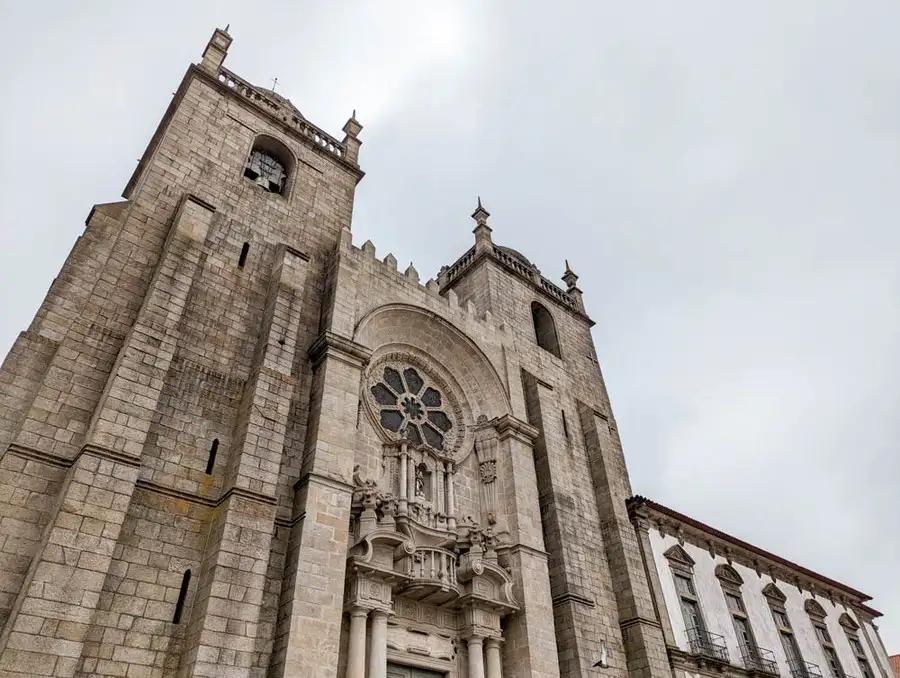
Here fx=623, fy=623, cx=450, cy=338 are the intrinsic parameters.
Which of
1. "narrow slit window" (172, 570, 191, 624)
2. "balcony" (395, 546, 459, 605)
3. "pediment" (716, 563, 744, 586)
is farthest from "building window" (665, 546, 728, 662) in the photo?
"narrow slit window" (172, 570, 191, 624)

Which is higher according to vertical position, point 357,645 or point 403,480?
point 403,480

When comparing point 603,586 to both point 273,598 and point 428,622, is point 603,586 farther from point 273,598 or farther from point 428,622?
point 273,598

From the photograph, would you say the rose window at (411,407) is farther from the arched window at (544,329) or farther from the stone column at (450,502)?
the arched window at (544,329)

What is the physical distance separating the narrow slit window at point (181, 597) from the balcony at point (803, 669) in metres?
21.5

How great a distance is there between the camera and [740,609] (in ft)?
70.7

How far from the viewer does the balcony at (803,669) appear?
21953mm

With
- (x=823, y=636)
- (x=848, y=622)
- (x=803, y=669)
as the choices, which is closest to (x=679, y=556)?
(x=803, y=669)

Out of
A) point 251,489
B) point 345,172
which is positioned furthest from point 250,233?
point 251,489

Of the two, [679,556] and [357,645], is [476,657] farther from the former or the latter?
[679,556]

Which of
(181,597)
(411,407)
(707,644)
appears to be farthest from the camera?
(707,644)

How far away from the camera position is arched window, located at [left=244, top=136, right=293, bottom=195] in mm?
17812

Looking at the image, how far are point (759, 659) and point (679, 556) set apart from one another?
4352 millimetres

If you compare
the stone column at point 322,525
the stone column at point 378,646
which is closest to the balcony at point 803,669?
the stone column at point 378,646

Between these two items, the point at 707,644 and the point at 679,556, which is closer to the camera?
the point at 707,644
